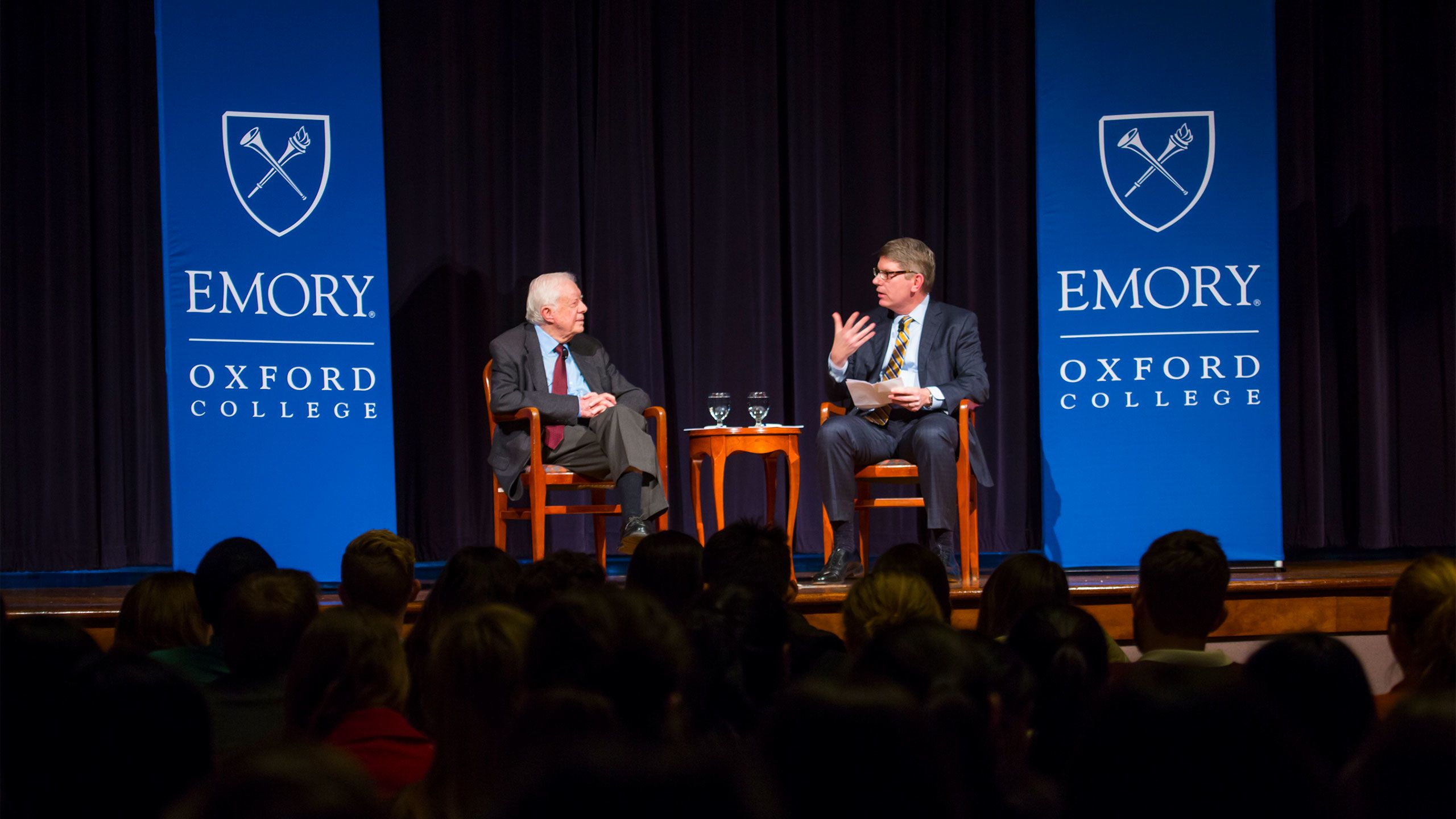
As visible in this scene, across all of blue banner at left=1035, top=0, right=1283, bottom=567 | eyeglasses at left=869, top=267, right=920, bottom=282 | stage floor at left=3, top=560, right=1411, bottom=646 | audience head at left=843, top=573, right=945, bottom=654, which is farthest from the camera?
blue banner at left=1035, top=0, right=1283, bottom=567

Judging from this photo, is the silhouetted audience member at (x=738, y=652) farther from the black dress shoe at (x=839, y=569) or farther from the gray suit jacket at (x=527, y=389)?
the gray suit jacket at (x=527, y=389)

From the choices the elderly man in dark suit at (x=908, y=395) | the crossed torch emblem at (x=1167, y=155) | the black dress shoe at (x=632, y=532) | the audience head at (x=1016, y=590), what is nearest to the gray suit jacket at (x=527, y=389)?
the black dress shoe at (x=632, y=532)

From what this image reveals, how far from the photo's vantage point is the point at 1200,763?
0.68 metres

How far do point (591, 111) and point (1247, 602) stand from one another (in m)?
3.23

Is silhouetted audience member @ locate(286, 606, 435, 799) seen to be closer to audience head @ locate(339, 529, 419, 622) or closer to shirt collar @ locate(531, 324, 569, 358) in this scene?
audience head @ locate(339, 529, 419, 622)

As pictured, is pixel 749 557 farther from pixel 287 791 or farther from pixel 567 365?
pixel 567 365

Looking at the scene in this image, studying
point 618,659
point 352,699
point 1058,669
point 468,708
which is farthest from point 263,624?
point 1058,669

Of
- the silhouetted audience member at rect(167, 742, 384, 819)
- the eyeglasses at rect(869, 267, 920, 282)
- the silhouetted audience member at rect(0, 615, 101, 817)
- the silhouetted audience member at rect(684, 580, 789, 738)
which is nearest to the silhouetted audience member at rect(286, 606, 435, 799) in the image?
the silhouetted audience member at rect(0, 615, 101, 817)

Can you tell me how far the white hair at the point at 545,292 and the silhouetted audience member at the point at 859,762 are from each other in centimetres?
376

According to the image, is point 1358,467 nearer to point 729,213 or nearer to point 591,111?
point 729,213

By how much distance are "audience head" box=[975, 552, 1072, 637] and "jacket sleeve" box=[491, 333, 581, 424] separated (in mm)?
2315

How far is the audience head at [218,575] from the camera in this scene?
2066 mm

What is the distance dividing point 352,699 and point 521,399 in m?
2.81

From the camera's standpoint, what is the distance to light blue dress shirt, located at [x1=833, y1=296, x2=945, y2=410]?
419 centimetres
